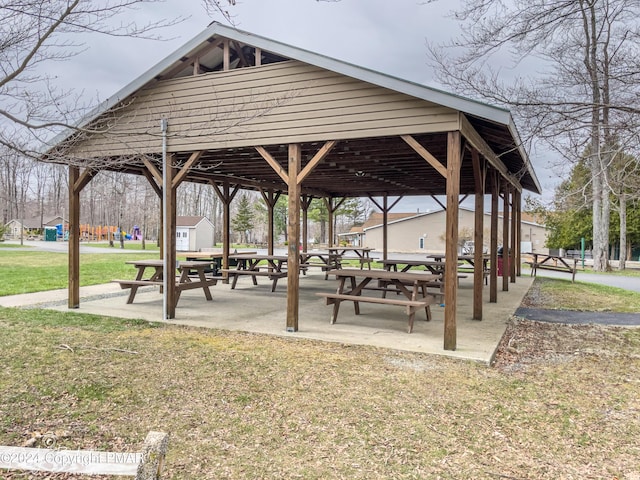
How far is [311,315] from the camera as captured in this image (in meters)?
7.54

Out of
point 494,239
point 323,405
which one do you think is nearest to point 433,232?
point 494,239

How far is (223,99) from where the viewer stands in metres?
6.67

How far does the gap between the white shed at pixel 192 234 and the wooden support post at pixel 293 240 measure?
2819 cm

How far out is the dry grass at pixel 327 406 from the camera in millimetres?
2783

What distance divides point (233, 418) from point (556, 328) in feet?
17.9

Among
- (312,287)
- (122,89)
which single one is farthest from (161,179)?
(312,287)

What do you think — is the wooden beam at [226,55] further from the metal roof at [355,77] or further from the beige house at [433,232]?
the beige house at [433,232]

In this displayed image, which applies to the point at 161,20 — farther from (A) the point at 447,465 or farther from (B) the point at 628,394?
(B) the point at 628,394

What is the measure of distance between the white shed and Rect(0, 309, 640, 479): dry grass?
2951 centimetres

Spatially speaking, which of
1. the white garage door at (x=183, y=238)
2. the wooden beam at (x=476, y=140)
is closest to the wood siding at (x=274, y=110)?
the wooden beam at (x=476, y=140)

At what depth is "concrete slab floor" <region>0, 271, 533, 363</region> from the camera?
573 centimetres

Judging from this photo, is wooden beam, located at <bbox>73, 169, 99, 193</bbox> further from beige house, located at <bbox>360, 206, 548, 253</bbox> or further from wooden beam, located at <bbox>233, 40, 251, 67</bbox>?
beige house, located at <bbox>360, 206, 548, 253</bbox>

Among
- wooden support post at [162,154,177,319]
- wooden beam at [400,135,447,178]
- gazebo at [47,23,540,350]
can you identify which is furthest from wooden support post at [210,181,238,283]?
wooden beam at [400,135,447,178]

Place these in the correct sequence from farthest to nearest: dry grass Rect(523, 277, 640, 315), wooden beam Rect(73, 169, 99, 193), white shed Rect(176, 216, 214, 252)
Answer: white shed Rect(176, 216, 214, 252) < dry grass Rect(523, 277, 640, 315) < wooden beam Rect(73, 169, 99, 193)
